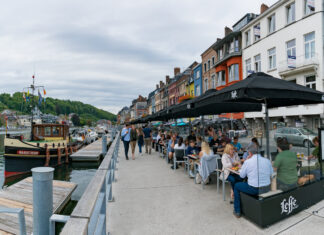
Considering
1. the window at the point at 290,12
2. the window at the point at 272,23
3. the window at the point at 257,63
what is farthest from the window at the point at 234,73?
the window at the point at 290,12

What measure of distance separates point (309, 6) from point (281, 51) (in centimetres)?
423

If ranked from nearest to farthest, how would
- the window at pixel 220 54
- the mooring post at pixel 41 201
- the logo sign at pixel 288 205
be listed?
the mooring post at pixel 41 201, the logo sign at pixel 288 205, the window at pixel 220 54

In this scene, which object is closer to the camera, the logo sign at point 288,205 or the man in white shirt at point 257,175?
the man in white shirt at point 257,175

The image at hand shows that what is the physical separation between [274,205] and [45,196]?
3749 mm

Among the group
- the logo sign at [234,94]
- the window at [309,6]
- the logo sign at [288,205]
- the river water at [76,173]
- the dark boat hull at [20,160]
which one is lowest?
the river water at [76,173]

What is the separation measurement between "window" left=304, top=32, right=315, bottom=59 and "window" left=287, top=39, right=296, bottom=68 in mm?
1012

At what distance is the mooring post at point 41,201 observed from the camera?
1.78 metres

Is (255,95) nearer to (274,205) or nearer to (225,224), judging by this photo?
(274,205)

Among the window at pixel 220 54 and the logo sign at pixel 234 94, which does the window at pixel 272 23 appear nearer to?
the window at pixel 220 54

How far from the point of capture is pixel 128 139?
38.5ft

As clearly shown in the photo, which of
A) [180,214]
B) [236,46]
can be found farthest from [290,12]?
[180,214]

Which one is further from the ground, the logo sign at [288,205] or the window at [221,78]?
the window at [221,78]

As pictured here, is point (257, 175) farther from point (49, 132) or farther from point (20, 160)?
point (49, 132)

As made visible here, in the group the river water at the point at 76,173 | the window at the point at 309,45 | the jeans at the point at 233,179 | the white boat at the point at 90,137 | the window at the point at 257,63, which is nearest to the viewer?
the jeans at the point at 233,179
